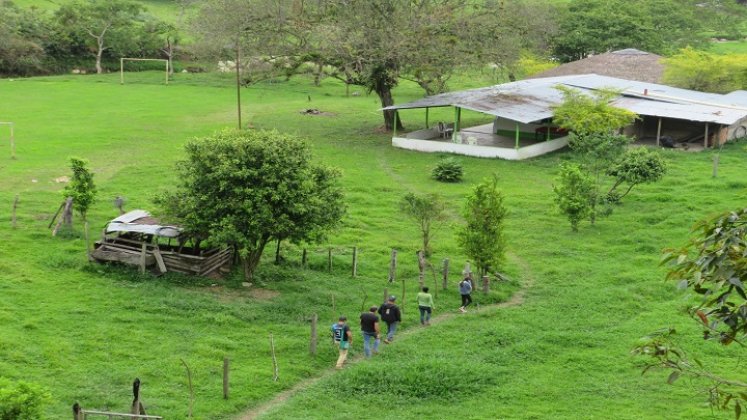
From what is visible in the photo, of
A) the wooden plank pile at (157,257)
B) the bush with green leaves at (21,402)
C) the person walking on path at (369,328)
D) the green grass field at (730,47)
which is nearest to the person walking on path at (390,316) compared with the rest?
the person walking on path at (369,328)

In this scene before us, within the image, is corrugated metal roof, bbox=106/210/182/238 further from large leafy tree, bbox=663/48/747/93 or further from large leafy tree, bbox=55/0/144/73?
large leafy tree, bbox=55/0/144/73

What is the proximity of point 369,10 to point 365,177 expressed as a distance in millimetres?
9880

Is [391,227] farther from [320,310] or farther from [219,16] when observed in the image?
[219,16]

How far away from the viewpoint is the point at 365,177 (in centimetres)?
3897

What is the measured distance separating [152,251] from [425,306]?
7668 millimetres

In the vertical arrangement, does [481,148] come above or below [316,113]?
below

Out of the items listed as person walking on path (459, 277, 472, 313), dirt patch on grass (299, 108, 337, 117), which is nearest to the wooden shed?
person walking on path (459, 277, 472, 313)

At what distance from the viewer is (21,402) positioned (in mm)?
14047

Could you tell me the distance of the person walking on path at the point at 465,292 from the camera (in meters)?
24.8

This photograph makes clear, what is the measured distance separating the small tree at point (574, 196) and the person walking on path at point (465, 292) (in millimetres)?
7925

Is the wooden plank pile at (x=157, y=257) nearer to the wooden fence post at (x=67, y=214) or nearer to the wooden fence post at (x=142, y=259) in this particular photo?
the wooden fence post at (x=142, y=259)

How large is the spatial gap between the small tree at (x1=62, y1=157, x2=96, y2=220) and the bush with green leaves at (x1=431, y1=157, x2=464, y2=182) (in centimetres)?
1478

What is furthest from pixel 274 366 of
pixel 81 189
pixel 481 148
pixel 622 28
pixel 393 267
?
pixel 622 28

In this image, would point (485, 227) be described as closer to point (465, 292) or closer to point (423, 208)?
point (423, 208)
